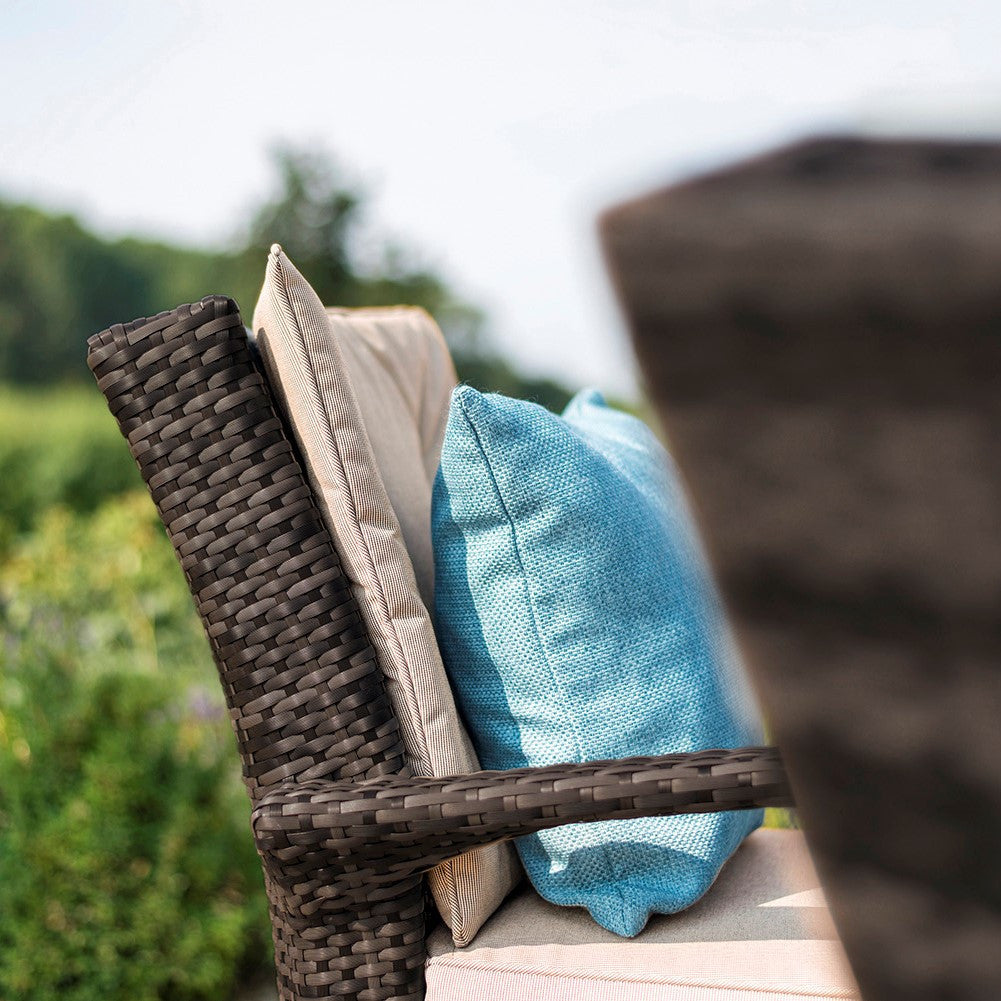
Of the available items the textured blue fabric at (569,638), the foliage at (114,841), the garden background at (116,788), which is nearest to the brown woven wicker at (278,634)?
the textured blue fabric at (569,638)

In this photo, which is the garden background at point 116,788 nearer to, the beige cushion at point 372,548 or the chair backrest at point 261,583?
the beige cushion at point 372,548

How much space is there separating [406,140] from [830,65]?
695 cm

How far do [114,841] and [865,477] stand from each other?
7.33ft

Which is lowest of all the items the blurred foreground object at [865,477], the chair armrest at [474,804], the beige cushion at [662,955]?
the beige cushion at [662,955]

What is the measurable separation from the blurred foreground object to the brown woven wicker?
0.87 metres

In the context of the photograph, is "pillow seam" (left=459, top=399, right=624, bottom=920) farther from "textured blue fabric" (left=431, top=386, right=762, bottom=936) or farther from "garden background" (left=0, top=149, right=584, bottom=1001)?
"garden background" (left=0, top=149, right=584, bottom=1001)

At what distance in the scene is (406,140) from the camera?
15109mm

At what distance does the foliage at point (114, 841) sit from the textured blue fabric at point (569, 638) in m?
1.31

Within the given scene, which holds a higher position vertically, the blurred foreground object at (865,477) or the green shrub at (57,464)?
the blurred foreground object at (865,477)

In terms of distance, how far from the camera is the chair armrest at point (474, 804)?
952mm

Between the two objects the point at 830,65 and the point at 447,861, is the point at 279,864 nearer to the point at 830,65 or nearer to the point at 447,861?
the point at 447,861

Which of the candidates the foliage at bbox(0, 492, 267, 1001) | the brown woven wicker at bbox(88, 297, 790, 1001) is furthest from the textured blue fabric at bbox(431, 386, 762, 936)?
the foliage at bbox(0, 492, 267, 1001)

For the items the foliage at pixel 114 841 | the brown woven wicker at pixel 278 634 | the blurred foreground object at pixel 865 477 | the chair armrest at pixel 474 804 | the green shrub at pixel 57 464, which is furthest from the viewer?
the green shrub at pixel 57 464

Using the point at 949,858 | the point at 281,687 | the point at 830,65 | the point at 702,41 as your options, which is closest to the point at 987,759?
the point at 949,858
